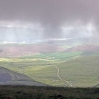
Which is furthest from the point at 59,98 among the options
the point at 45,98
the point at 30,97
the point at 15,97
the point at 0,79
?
the point at 0,79

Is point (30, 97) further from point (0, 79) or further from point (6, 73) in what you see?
point (6, 73)

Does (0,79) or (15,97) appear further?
(0,79)

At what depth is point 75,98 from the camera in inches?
919

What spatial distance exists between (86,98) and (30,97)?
6105 mm

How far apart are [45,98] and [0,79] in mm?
157247

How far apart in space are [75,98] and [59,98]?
5.62 feet

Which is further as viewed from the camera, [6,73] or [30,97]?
[6,73]

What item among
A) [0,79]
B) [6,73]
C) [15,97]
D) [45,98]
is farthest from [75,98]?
[6,73]

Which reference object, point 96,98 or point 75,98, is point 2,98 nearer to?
point 75,98

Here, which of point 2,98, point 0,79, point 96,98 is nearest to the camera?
point 2,98

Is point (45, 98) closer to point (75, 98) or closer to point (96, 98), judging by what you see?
point (75, 98)

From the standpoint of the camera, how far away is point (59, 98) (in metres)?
23.4

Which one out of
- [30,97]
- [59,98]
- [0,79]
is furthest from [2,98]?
[0,79]

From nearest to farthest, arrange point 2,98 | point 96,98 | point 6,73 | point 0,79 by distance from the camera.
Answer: point 2,98 < point 96,98 < point 0,79 < point 6,73
